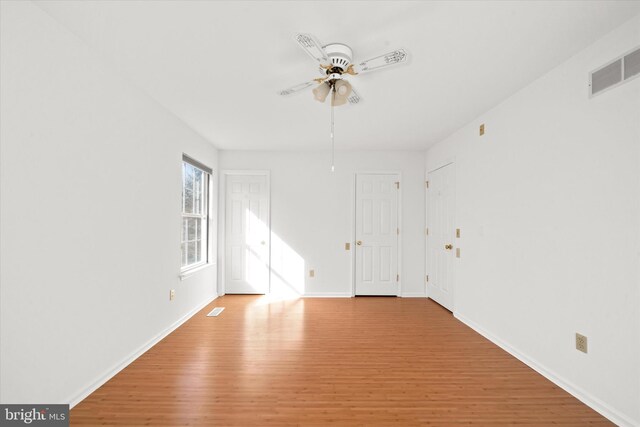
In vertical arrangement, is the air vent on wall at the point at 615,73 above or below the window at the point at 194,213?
above

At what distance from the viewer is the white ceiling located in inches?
68.0

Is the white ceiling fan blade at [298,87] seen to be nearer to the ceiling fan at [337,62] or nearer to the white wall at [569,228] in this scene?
the ceiling fan at [337,62]

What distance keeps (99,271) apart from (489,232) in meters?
3.69

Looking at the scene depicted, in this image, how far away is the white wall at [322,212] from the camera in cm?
509

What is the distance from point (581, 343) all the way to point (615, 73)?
1854mm

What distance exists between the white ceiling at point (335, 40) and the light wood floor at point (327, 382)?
252 centimetres

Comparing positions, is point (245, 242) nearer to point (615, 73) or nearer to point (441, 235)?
point (441, 235)

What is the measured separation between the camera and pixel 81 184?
2070 millimetres

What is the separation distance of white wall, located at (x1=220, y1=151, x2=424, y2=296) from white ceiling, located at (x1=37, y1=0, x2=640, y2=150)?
5.89 ft

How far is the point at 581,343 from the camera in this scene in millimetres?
2119

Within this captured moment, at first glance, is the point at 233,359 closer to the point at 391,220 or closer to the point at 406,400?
the point at 406,400

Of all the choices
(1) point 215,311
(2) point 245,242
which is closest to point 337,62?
(1) point 215,311

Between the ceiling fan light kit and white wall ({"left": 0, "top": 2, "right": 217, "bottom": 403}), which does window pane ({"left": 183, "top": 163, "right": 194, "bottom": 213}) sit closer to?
white wall ({"left": 0, "top": 2, "right": 217, "bottom": 403})

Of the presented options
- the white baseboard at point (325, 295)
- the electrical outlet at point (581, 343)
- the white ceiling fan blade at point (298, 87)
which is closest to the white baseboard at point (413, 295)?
the white baseboard at point (325, 295)
